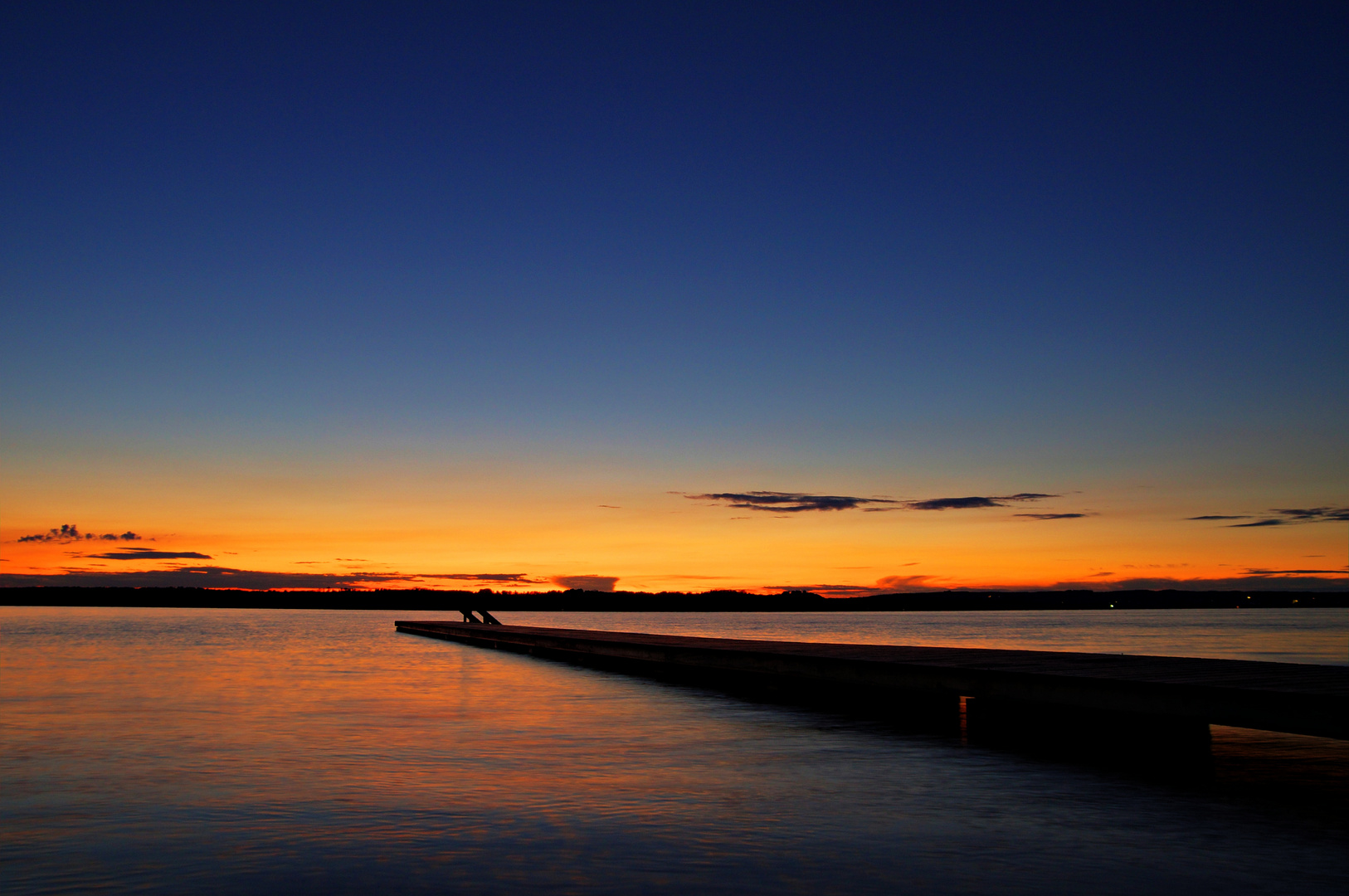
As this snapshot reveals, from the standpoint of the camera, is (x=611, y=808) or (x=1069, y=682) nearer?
(x=611, y=808)

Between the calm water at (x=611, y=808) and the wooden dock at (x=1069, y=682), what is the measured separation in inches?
30.2

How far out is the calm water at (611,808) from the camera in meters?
7.21

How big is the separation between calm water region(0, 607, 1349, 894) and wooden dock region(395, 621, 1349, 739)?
2.51ft

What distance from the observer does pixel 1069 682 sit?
13.4m

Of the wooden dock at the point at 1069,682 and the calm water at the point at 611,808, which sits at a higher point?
the wooden dock at the point at 1069,682

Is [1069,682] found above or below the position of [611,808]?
above

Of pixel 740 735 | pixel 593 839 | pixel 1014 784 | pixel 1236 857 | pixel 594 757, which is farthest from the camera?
pixel 740 735

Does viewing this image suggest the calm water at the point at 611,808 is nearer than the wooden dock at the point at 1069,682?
Yes

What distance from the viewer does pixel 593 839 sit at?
27.4ft

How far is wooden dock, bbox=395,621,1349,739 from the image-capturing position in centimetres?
1073

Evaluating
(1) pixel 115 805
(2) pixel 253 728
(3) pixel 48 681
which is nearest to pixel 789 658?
(2) pixel 253 728

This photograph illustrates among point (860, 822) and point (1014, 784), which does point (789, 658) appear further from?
point (860, 822)

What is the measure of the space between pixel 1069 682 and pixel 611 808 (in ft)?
21.2

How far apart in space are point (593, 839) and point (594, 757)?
5040mm
